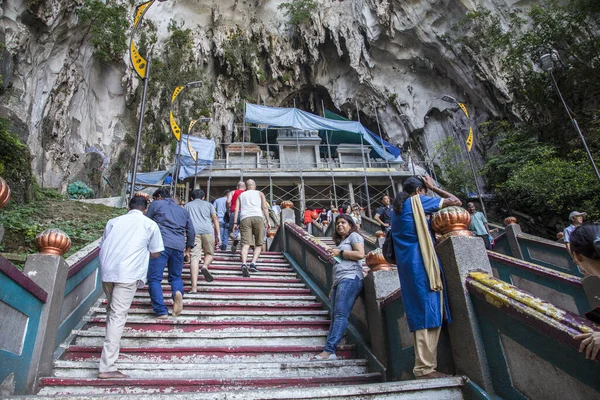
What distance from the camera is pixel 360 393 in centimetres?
213

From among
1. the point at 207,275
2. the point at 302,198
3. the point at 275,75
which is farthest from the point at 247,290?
the point at 275,75

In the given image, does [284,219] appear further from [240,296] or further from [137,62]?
[137,62]

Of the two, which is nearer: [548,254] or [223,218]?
[548,254]

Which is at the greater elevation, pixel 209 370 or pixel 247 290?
pixel 247 290

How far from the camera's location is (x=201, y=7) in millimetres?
28125

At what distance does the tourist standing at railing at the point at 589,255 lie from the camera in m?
1.44

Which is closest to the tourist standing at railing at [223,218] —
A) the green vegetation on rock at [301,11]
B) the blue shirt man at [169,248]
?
the blue shirt man at [169,248]

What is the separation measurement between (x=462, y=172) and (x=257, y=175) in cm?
1246

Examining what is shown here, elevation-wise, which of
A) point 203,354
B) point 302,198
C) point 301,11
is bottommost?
point 203,354

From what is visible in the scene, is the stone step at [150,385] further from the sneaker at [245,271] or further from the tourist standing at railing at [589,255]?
the sneaker at [245,271]

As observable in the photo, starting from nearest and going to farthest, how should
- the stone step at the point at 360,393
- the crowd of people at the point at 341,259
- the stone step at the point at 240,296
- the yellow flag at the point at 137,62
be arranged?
the stone step at the point at 360,393 → the crowd of people at the point at 341,259 → the stone step at the point at 240,296 → the yellow flag at the point at 137,62

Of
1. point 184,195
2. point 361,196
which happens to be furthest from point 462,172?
point 184,195

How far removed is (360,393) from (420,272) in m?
0.90

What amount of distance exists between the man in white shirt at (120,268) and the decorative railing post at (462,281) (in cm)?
264
